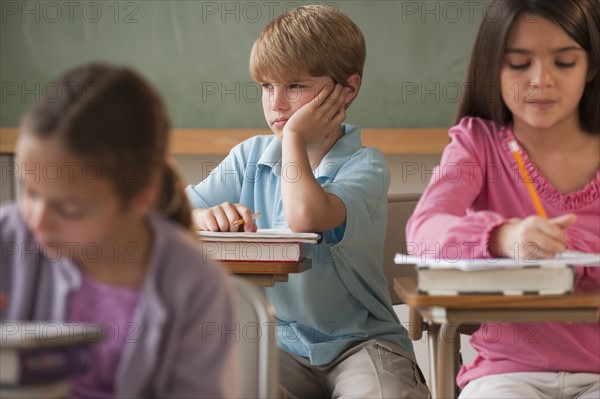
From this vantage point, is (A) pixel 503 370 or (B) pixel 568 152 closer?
(A) pixel 503 370

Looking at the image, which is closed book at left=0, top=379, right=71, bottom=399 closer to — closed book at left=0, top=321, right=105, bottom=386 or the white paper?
closed book at left=0, top=321, right=105, bottom=386

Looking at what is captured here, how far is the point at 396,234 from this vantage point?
2.44 metres

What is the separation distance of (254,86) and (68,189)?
2544 millimetres

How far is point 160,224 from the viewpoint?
41.3 inches

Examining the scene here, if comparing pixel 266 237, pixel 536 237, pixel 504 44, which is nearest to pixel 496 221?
pixel 536 237

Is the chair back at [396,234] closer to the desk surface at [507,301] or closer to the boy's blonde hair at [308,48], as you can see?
the boy's blonde hair at [308,48]

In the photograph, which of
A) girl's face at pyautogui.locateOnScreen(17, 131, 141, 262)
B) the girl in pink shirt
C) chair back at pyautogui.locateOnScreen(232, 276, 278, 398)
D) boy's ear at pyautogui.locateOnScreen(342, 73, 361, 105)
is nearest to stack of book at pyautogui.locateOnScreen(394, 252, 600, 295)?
the girl in pink shirt

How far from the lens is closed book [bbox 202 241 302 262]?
6.15ft

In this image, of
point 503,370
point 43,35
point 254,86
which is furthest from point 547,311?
point 43,35

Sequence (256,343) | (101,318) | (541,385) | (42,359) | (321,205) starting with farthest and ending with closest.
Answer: (321,205) < (541,385) < (256,343) < (101,318) < (42,359)

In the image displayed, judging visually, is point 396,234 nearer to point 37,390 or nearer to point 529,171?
point 529,171

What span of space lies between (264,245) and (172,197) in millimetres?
775

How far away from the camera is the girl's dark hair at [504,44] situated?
1.69 meters

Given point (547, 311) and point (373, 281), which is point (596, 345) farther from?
point (373, 281)
